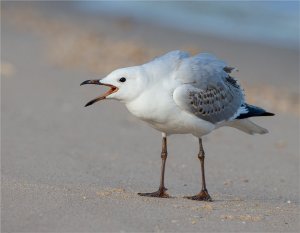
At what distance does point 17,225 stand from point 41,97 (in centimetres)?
601

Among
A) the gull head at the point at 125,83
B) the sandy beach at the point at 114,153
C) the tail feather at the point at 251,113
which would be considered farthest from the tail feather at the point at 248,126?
the gull head at the point at 125,83

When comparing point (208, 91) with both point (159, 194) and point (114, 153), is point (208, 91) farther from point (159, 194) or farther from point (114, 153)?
point (114, 153)

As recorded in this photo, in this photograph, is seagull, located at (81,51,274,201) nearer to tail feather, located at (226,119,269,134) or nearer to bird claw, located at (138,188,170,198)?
bird claw, located at (138,188,170,198)

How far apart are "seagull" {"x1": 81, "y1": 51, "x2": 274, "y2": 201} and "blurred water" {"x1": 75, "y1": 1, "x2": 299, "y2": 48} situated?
11.9 m

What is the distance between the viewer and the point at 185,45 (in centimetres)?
1694

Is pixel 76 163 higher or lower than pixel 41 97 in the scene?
lower

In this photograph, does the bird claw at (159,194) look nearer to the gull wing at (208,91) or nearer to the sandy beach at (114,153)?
the sandy beach at (114,153)

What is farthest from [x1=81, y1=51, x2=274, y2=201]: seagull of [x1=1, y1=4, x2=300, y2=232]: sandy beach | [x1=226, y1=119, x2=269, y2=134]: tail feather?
[x1=1, y1=4, x2=300, y2=232]: sandy beach

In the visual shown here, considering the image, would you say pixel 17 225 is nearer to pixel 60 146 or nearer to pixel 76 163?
pixel 76 163

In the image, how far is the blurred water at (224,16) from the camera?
64.3 ft

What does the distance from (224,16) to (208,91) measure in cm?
1623

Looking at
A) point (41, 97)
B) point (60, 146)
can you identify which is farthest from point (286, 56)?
point (60, 146)

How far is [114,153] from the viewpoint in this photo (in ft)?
27.4

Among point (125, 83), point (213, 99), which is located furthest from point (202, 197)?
point (125, 83)
